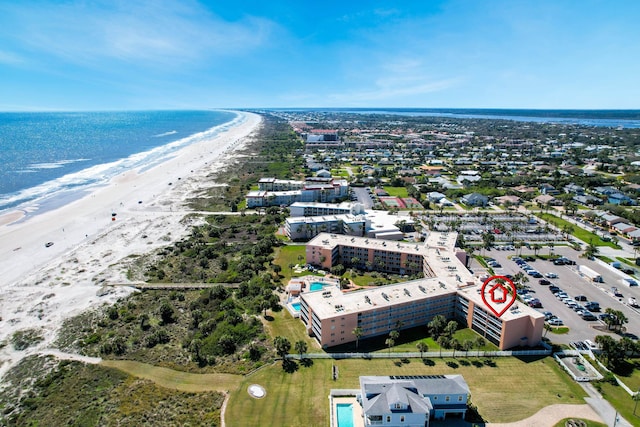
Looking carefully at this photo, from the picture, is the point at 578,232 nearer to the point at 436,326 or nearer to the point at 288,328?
the point at 436,326

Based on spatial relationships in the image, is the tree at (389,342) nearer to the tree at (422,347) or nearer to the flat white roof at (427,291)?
the tree at (422,347)

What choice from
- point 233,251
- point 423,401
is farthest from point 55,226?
point 423,401

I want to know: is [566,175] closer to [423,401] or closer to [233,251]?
[233,251]

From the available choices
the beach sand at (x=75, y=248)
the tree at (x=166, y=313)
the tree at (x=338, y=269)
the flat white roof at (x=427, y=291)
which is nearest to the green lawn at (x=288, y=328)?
the flat white roof at (x=427, y=291)

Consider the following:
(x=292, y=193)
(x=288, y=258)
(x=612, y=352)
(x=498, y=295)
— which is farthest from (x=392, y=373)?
(x=292, y=193)

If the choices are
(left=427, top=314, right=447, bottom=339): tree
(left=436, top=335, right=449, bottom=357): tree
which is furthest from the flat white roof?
(left=436, top=335, right=449, bottom=357): tree

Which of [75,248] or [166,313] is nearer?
[166,313]
